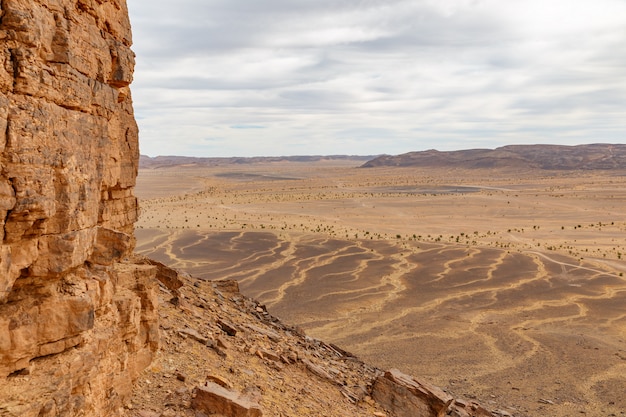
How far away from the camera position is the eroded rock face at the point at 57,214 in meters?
4.02

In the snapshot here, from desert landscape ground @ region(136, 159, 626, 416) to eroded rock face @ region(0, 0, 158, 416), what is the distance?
10035mm

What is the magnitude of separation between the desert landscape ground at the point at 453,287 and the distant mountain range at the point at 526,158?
98965 mm

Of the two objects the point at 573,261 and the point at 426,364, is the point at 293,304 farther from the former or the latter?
the point at 573,261

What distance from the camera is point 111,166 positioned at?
A: 6.77 m

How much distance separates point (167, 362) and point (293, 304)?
43.7 feet

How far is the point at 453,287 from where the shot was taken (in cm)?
2341

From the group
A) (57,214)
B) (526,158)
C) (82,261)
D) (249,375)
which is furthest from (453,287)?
(526,158)

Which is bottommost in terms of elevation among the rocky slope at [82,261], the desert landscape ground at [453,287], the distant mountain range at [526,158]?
the desert landscape ground at [453,287]

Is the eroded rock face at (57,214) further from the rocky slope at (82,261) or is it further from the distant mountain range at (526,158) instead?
the distant mountain range at (526,158)

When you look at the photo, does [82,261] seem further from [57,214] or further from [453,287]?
[453,287]

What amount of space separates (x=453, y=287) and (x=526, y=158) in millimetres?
141145

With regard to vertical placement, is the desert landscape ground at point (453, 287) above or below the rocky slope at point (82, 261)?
below

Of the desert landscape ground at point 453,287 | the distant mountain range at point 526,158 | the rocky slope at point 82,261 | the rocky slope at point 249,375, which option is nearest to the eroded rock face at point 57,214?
the rocky slope at point 82,261

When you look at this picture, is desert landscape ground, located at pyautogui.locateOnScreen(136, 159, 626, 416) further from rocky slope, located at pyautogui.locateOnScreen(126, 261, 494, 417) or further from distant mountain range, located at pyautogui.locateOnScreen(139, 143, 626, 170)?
distant mountain range, located at pyautogui.locateOnScreen(139, 143, 626, 170)
